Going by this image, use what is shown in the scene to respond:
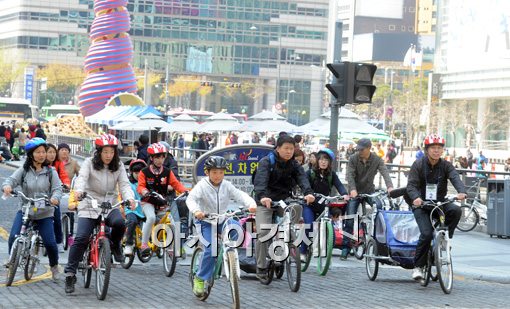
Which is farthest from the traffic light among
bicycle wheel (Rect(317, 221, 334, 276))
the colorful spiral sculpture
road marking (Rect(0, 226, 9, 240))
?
the colorful spiral sculpture

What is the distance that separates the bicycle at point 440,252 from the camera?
1125cm

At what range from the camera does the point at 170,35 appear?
434 feet

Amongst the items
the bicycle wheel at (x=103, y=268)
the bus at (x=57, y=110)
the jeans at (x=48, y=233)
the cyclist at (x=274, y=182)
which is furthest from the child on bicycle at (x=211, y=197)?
the bus at (x=57, y=110)

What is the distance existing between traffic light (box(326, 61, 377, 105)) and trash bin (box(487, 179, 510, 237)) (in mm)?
5591

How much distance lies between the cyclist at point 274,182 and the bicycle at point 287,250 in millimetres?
80

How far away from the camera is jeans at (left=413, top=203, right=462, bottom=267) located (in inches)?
457

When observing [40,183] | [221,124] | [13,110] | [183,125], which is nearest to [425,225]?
[40,183]

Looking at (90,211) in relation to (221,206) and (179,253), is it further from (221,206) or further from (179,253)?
(179,253)

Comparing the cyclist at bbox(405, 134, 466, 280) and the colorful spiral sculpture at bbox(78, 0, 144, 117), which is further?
the colorful spiral sculpture at bbox(78, 0, 144, 117)

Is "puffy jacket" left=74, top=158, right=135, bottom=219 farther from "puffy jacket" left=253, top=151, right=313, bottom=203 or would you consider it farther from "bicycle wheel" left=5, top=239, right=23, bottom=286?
"puffy jacket" left=253, top=151, right=313, bottom=203

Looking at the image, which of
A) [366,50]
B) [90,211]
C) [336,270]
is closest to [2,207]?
[336,270]

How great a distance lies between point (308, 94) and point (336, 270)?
12248 centimetres

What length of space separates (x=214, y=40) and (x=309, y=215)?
397 ft

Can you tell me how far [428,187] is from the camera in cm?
1167
